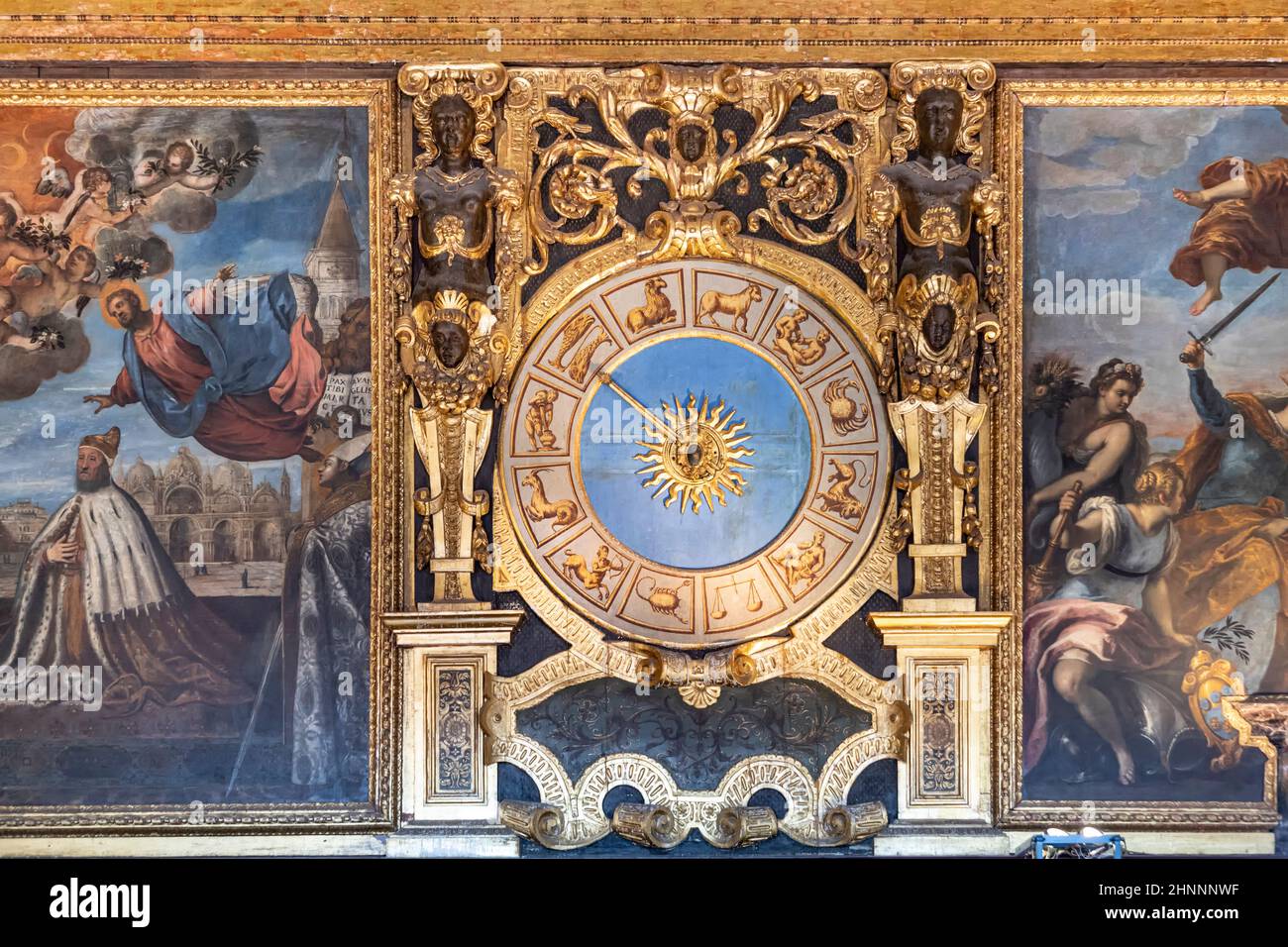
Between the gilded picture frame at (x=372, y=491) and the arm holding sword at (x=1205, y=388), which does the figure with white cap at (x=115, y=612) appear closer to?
the gilded picture frame at (x=372, y=491)

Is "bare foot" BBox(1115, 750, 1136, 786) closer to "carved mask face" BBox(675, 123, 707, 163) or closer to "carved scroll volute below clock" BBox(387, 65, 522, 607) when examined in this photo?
"carved scroll volute below clock" BBox(387, 65, 522, 607)

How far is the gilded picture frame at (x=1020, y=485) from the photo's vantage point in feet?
35.9

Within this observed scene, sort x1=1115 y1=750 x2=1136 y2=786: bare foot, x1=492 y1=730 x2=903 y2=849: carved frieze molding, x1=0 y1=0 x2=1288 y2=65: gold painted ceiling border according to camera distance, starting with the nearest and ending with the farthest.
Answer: x1=492 y1=730 x2=903 y2=849: carved frieze molding, x1=1115 y1=750 x2=1136 y2=786: bare foot, x1=0 y1=0 x2=1288 y2=65: gold painted ceiling border

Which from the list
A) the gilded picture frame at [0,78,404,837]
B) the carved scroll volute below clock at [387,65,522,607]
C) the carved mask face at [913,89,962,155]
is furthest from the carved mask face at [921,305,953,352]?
the gilded picture frame at [0,78,404,837]

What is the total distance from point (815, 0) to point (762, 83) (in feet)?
1.91

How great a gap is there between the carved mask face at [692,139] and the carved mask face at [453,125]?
4.18ft

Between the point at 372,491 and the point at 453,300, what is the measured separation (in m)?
1.26

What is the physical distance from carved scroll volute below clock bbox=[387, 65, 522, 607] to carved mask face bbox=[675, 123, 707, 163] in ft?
3.44

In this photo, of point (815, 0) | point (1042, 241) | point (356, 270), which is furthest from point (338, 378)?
point (1042, 241)

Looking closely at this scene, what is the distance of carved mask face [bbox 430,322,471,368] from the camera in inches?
433

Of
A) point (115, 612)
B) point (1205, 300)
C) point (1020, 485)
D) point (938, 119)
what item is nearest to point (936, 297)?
point (938, 119)

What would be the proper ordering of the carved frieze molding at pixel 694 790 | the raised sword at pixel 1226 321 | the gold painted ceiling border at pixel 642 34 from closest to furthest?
the carved frieze molding at pixel 694 790, the gold painted ceiling border at pixel 642 34, the raised sword at pixel 1226 321

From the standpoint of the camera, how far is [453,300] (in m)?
11.0

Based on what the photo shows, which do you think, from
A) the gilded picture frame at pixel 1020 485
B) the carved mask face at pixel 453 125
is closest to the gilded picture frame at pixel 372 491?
the carved mask face at pixel 453 125
